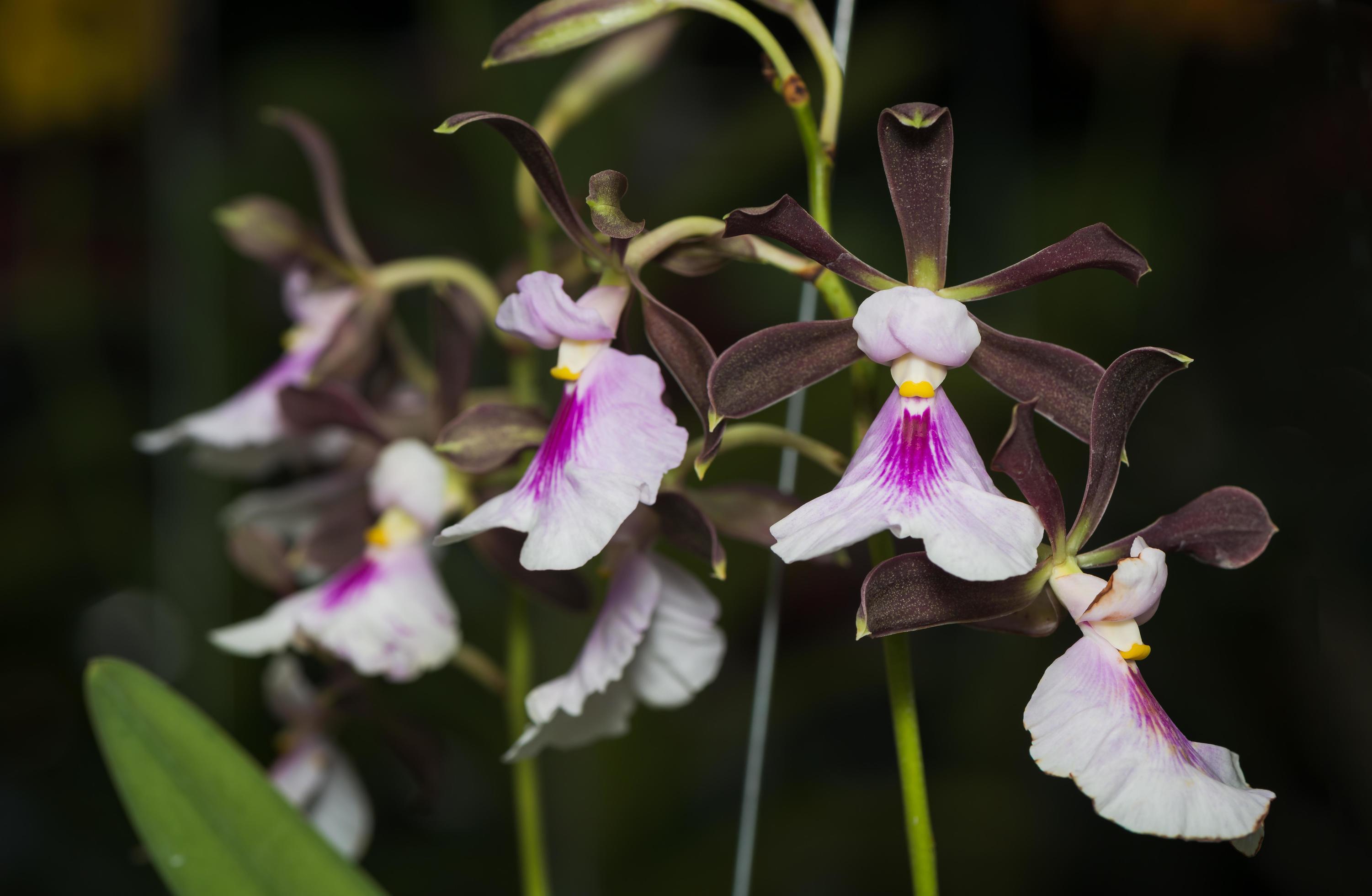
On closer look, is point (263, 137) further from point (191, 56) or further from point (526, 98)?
point (526, 98)

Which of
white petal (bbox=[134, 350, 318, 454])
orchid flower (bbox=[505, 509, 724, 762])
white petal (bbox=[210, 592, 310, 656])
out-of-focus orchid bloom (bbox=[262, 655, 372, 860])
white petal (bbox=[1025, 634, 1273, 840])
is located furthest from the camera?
out-of-focus orchid bloom (bbox=[262, 655, 372, 860])

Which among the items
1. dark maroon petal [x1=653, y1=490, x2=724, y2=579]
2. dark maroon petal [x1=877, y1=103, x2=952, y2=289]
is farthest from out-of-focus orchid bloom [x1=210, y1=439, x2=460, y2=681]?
dark maroon petal [x1=877, y1=103, x2=952, y2=289]

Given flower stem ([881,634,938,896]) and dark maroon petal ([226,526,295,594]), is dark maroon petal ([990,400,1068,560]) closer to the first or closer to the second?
flower stem ([881,634,938,896])

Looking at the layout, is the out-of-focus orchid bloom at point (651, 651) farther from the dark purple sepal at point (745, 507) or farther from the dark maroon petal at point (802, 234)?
the dark maroon petal at point (802, 234)

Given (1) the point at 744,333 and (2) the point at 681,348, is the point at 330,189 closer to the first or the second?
(2) the point at 681,348

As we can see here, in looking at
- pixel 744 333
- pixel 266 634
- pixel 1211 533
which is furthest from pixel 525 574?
pixel 744 333

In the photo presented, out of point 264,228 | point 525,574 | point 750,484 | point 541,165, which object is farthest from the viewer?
point 264,228

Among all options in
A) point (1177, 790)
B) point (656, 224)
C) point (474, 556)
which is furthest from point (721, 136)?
point (1177, 790)
